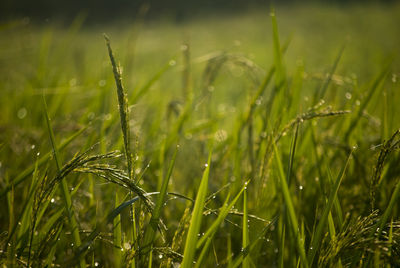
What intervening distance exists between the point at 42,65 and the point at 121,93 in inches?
77.6

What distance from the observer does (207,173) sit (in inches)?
33.7

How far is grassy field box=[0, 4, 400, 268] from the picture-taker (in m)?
0.84

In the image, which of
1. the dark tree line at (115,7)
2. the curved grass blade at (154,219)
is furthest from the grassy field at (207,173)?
the dark tree line at (115,7)

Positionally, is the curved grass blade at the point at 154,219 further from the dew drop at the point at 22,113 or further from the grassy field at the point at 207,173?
the dew drop at the point at 22,113

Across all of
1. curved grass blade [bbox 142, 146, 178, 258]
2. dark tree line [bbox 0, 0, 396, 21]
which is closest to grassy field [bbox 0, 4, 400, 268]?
curved grass blade [bbox 142, 146, 178, 258]

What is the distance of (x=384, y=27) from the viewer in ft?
19.6

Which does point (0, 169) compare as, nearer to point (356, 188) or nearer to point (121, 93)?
point (121, 93)

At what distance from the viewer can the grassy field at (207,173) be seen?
0.84 meters

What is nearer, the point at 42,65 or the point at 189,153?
the point at 189,153

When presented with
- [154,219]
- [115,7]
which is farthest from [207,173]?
[115,7]

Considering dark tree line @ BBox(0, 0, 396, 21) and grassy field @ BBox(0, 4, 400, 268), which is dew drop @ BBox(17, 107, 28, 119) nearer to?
grassy field @ BBox(0, 4, 400, 268)

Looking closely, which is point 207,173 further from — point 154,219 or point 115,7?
point 115,7

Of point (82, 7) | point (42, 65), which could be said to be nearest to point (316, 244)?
point (42, 65)

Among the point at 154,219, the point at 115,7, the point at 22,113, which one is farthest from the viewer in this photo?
the point at 115,7
